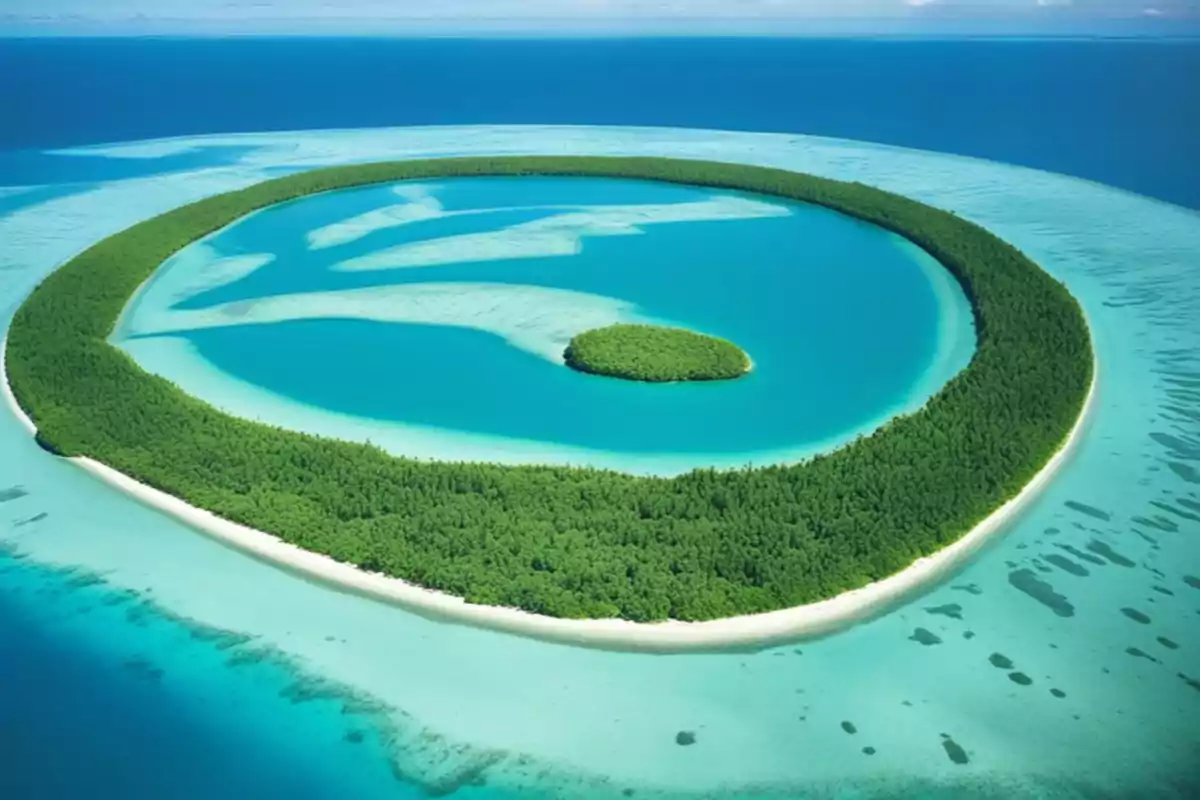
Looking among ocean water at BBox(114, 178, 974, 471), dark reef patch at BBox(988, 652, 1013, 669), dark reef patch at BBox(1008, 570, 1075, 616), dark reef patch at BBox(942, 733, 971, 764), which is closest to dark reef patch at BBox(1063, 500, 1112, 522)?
dark reef patch at BBox(1008, 570, 1075, 616)

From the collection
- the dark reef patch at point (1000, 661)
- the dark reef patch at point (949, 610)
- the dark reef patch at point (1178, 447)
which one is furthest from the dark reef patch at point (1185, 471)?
the dark reef patch at point (1000, 661)

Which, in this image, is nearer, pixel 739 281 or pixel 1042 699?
pixel 1042 699

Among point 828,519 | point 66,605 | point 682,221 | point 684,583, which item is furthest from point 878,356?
point 66,605

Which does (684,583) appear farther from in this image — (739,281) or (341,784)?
(739,281)

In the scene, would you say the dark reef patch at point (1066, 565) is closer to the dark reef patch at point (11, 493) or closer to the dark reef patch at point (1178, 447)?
the dark reef patch at point (1178, 447)

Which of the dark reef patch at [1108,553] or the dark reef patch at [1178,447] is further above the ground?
the dark reef patch at [1178,447]

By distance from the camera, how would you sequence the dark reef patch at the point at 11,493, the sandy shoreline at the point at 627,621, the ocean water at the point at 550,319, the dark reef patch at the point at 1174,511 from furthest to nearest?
the ocean water at the point at 550,319, the dark reef patch at the point at 11,493, the dark reef patch at the point at 1174,511, the sandy shoreline at the point at 627,621
